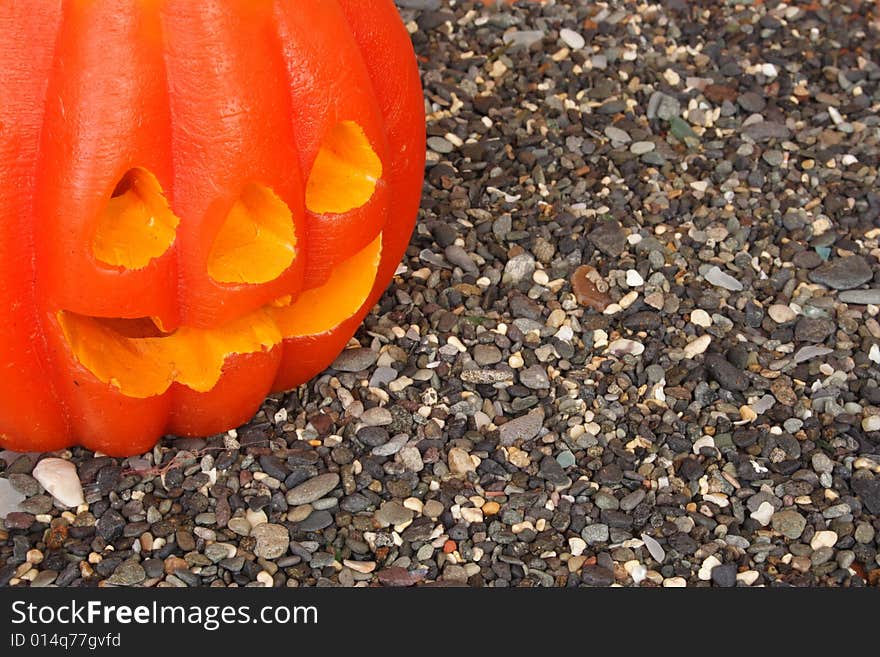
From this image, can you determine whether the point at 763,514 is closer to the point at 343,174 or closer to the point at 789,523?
the point at 789,523

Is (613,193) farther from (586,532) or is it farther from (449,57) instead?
(586,532)

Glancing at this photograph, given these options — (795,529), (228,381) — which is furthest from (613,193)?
(228,381)

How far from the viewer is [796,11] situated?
4.40 m

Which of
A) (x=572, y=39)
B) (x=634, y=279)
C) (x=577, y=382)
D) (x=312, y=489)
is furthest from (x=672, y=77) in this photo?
(x=312, y=489)

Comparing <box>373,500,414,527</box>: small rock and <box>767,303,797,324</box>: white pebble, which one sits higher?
<box>373,500,414,527</box>: small rock

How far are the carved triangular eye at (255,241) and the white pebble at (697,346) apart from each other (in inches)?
44.9

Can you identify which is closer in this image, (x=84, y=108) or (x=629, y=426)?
(x=84, y=108)

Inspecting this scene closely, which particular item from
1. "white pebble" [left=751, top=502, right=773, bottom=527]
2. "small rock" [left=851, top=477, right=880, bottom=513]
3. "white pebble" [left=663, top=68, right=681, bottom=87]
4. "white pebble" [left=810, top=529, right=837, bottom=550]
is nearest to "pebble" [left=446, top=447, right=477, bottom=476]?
"white pebble" [left=751, top=502, right=773, bottom=527]

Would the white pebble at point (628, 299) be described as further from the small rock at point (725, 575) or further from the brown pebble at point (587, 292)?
the small rock at point (725, 575)

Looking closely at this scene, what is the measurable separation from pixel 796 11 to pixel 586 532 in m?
2.56

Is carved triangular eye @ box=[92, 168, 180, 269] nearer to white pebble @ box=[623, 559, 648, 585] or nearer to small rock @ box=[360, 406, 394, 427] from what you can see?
small rock @ box=[360, 406, 394, 427]

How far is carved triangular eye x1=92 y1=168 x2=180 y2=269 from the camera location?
2.21 m

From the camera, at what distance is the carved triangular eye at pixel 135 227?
2207 mm

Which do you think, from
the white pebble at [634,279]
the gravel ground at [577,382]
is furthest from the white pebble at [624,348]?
the white pebble at [634,279]
